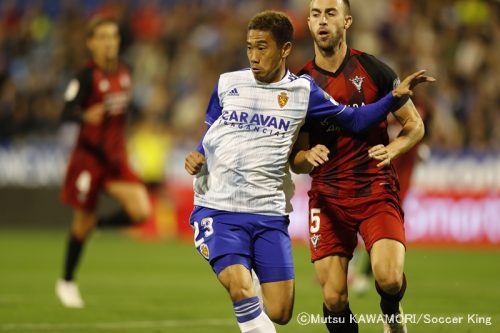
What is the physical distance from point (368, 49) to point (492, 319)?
1100 cm

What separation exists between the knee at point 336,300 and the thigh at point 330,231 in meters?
0.30

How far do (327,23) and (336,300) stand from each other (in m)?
1.99

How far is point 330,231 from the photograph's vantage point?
7.60 m

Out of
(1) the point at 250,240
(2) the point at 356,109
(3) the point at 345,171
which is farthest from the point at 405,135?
(1) the point at 250,240

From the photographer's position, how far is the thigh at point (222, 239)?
6828mm

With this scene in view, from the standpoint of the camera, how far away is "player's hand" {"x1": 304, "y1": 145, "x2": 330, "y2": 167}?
696cm

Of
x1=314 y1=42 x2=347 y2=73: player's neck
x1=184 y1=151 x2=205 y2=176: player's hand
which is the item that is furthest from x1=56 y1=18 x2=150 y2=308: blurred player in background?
x1=184 y1=151 x2=205 y2=176: player's hand

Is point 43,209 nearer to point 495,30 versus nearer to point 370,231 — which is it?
point 495,30

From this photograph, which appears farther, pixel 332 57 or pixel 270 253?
pixel 332 57

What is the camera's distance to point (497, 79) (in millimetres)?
18641

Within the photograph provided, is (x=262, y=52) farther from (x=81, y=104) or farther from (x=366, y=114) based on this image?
(x=81, y=104)

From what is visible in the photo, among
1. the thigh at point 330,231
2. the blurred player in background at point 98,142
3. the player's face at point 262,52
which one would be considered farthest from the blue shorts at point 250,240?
the blurred player in background at point 98,142

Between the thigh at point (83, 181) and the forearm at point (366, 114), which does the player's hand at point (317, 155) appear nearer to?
the forearm at point (366, 114)

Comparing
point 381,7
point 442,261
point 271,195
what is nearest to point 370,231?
point 271,195
